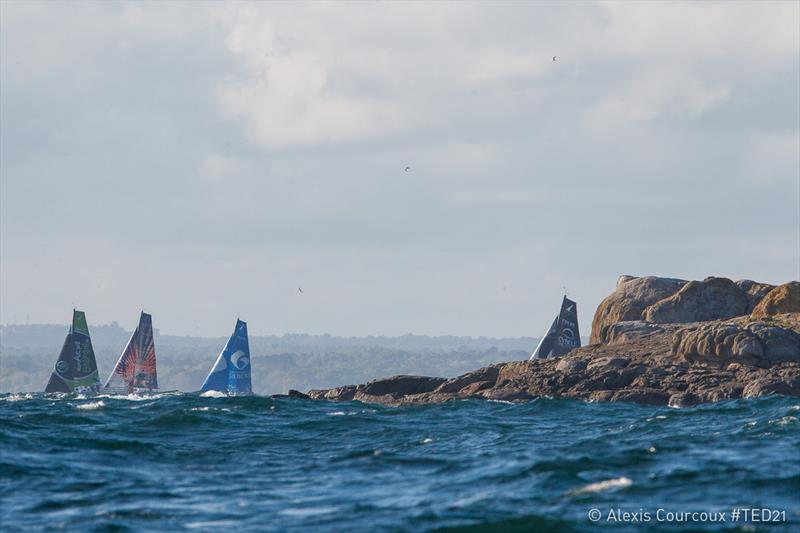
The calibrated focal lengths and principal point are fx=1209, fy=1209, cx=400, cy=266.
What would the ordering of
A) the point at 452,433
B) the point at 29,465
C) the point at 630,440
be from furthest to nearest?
the point at 452,433, the point at 630,440, the point at 29,465

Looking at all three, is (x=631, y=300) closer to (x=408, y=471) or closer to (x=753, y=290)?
(x=753, y=290)

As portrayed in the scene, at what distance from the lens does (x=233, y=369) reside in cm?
7919

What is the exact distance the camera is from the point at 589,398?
45812 millimetres

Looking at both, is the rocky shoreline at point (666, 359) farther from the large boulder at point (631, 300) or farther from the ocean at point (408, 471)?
A: the ocean at point (408, 471)

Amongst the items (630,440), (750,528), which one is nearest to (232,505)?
(750,528)

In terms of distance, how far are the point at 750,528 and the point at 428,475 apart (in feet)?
28.0

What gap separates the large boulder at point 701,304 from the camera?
5612 centimetres

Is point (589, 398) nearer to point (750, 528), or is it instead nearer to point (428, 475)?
point (428, 475)

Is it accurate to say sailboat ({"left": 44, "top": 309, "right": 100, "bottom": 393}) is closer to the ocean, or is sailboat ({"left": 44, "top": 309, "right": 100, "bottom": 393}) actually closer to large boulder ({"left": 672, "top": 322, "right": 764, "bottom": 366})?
→ the ocean

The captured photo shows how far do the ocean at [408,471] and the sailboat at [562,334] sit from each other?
3700cm

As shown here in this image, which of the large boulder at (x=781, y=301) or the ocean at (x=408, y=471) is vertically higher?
the large boulder at (x=781, y=301)

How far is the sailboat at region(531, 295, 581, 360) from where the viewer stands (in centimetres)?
7662

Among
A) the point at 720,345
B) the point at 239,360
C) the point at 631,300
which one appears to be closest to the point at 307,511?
the point at 720,345

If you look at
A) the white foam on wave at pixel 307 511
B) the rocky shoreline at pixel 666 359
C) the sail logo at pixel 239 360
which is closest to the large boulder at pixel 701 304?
the rocky shoreline at pixel 666 359
